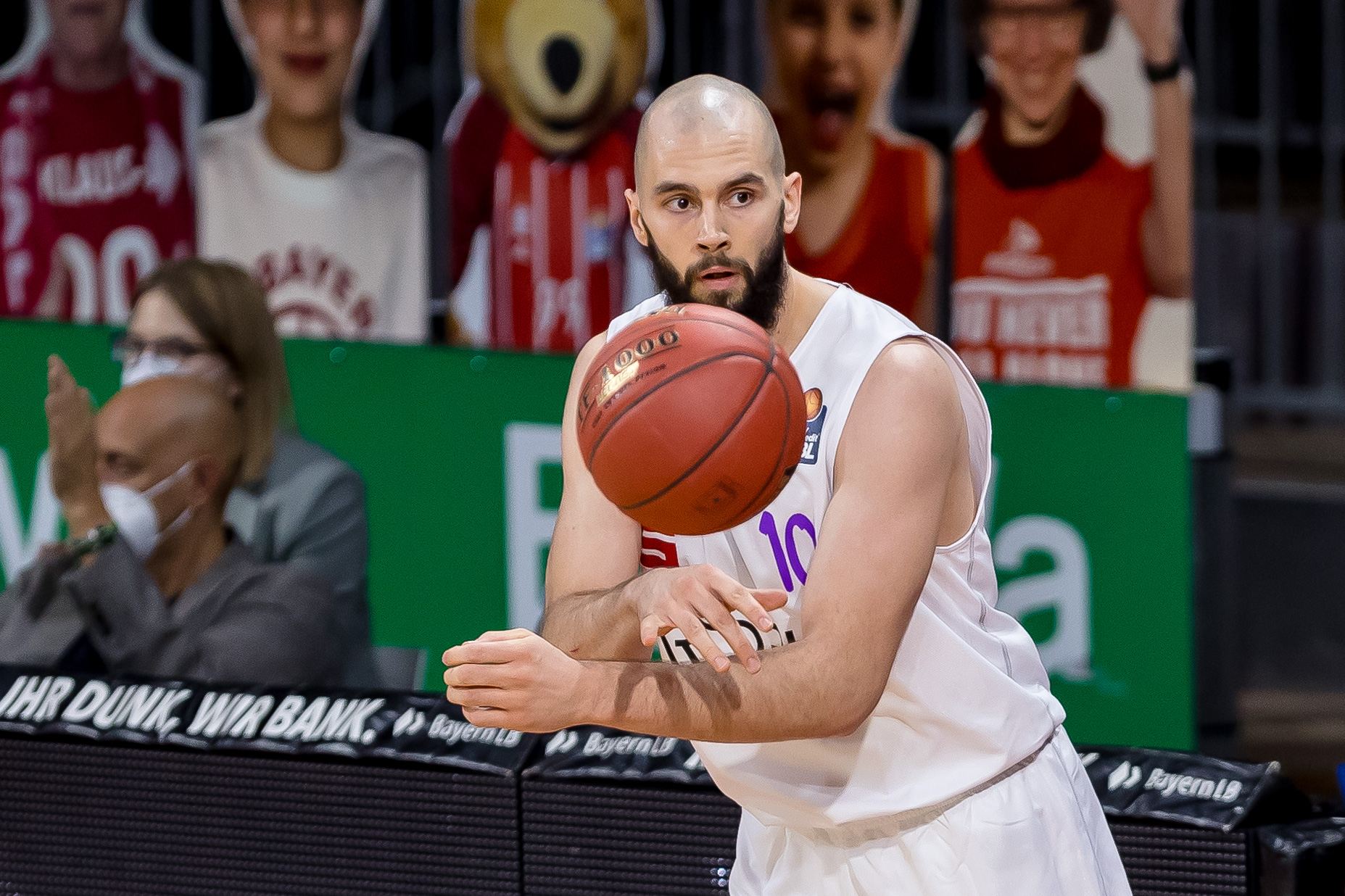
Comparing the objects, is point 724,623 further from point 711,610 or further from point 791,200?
point 791,200

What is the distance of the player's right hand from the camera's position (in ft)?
6.93

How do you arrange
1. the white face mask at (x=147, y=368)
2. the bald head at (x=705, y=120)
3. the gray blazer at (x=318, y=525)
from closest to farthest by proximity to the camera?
the bald head at (x=705, y=120) < the gray blazer at (x=318, y=525) < the white face mask at (x=147, y=368)

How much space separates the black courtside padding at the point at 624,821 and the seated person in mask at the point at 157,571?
138cm

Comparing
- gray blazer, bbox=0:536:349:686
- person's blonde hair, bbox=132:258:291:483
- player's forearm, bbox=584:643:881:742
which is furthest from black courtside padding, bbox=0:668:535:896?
player's forearm, bbox=584:643:881:742

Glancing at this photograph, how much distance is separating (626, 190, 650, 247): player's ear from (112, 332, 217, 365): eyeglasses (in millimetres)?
3243

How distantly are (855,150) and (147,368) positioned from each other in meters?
2.44

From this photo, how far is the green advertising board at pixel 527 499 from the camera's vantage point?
481cm

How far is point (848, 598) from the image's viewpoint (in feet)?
7.36

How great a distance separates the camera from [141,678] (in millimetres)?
4508

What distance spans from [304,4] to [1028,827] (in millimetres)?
4879

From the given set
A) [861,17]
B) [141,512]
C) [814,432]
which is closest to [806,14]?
[861,17]

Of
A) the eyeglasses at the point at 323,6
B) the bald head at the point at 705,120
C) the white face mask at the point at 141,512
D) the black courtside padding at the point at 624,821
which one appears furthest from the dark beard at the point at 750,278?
the eyeglasses at the point at 323,6

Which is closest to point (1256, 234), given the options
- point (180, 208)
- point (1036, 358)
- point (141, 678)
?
point (1036, 358)

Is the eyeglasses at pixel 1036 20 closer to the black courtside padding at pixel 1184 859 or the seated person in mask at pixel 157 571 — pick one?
the black courtside padding at pixel 1184 859
